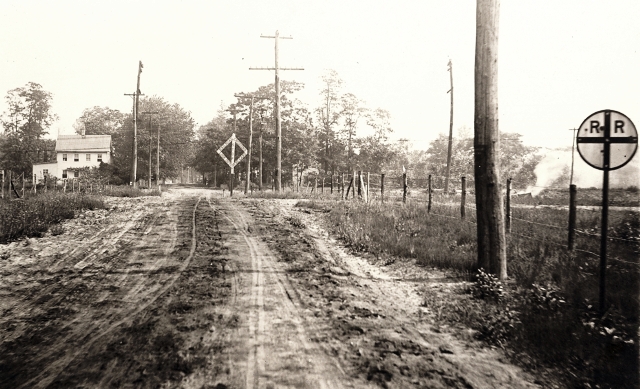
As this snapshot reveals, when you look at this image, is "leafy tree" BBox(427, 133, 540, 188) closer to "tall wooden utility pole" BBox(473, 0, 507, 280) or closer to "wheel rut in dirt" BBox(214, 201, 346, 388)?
"tall wooden utility pole" BBox(473, 0, 507, 280)

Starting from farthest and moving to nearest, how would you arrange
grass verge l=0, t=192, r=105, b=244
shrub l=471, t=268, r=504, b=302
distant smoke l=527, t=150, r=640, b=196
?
distant smoke l=527, t=150, r=640, b=196 → grass verge l=0, t=192, r=105, b=244 → shrub l=471, t=268, r=504, b=302

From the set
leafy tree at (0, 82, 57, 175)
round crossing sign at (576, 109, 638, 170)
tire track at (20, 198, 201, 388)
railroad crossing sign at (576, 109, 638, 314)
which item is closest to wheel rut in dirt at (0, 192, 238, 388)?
tire track at (20, 198, 201, 388)

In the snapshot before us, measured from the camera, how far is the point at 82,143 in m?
67.8

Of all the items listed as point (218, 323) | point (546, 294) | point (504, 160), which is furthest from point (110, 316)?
point (504, 160)

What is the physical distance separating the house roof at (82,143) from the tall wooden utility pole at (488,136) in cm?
7350

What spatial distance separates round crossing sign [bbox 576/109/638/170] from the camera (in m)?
5.08

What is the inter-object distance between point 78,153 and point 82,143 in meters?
1.93

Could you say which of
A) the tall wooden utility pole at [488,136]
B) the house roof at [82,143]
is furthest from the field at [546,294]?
the house roof at [82,143]

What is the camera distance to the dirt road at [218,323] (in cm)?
356

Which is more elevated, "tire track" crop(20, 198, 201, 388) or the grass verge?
the grass verge

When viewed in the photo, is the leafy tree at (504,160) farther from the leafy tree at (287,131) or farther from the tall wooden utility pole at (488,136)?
the tall wooden utility pole at (488,136)

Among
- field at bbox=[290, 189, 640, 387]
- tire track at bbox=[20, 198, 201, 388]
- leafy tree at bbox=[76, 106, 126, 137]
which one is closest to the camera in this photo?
tire track at bbox=[20, 198, 201, 388]

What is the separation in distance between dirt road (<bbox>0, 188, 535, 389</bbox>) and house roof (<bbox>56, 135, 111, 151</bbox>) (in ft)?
222

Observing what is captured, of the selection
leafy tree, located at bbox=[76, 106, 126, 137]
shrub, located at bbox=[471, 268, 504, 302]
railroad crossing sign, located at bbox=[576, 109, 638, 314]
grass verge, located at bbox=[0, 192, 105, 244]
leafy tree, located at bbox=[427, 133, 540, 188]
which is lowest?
shrub, located at bbox=[471, 268, 504, 302]
